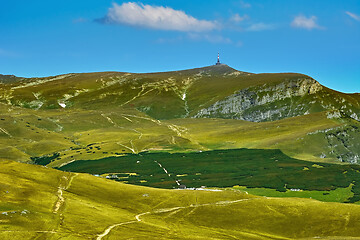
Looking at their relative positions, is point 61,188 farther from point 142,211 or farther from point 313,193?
point 313,193

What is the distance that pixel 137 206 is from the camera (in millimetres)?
119188

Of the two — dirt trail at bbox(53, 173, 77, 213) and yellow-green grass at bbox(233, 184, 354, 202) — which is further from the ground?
dirt trail at bbox(53, 173, 77, 213)

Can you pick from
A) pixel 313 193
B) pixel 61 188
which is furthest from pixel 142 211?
pixel 313 193

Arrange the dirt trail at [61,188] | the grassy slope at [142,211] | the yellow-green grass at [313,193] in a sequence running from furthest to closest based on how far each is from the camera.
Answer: the yellow-green grass at [313,193]
the dirt trail at [61,188]
the grassy slope at [142,211]

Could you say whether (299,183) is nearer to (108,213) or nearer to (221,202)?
(221,202)

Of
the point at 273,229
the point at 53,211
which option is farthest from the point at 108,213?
the point at 273,229

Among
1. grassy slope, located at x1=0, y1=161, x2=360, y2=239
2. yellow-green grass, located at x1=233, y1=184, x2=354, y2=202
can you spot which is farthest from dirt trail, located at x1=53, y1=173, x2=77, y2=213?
yellow-green grass, located at x1=233, y1=184, x2=354, y2=202

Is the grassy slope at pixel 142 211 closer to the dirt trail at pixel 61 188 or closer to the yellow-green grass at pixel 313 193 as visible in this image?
the dirt trail at pixel 61 188

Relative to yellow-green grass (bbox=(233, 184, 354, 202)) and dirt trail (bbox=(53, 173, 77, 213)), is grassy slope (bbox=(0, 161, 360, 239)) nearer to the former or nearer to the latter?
dirt trail (bbox=(53, 173, 77, 213))

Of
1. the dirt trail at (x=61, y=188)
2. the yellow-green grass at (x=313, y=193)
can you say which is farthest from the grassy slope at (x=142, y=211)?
the yellow-green grass at (x=313, y=193)

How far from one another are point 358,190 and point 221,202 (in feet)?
237

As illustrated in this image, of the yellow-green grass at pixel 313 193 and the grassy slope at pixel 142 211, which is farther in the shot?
the yellow-green grass at pixel 313 193

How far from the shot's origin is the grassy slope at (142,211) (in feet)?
288

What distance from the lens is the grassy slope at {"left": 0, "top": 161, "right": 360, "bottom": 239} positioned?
8769 cm
